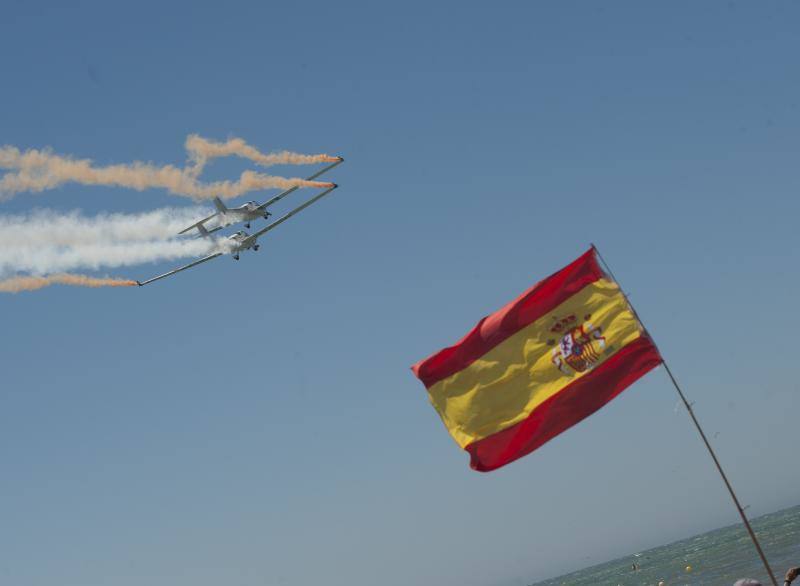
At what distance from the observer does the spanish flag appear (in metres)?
16.1

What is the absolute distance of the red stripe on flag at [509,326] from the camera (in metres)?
16.4

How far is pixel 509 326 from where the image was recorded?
646 inches

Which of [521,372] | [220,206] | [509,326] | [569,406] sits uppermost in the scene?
[220,206]

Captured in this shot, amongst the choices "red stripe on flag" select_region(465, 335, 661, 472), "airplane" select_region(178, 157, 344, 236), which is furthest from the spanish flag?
"airplane" select_region(178, 157, 344, 236)

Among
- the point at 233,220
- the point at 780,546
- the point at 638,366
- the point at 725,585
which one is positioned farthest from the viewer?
the point at 780,546

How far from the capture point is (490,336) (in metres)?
16.4

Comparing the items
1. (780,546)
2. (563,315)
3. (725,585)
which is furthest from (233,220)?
(780,546)

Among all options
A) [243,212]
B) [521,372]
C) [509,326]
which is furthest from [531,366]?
[243,212]

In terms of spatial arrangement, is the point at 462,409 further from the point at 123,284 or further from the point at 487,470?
the point at 123,284

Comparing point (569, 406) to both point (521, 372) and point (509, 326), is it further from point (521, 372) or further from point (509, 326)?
point (509, 326)

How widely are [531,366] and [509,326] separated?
75 centimetres

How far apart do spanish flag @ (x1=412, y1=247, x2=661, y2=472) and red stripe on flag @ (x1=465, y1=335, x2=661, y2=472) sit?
16 millimetres

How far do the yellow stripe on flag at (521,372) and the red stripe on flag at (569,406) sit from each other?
158 millimetres

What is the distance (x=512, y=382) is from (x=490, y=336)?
0.83 m
